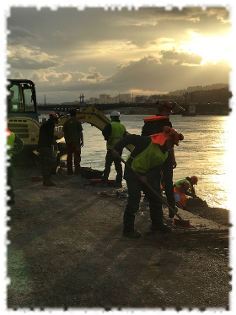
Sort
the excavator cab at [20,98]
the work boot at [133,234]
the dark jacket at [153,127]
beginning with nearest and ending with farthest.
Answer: the work boot at [133,234], the dark jacket at [153,127], the excavator cab at [20,98]

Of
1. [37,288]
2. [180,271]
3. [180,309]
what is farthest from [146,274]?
[37,288]

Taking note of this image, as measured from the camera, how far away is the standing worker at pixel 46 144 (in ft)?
36.6

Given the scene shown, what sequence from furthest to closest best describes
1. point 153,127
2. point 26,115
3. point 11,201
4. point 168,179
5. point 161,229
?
point 26,115
point 11,201
point 153,127
point 168,179
point 161,229

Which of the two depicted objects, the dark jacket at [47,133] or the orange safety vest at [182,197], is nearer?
the orange safety vest at [182,197]

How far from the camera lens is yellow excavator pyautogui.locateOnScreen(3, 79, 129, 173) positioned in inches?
541

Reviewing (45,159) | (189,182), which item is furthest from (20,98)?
(189,182)

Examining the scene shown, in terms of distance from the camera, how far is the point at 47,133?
11164 mm

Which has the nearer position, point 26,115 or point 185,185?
point 185,185

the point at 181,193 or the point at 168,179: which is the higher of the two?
the point at 168,179

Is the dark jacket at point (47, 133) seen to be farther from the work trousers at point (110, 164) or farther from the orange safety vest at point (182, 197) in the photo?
the orange safety vest at point (182, 197)

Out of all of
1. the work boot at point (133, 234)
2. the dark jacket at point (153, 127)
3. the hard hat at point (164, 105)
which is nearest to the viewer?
the work boot at point (133, 234)

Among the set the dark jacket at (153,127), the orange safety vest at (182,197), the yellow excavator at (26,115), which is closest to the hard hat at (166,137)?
the dark jacket at (153,127)

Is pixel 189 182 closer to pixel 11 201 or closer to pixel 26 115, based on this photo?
pixel 11 201

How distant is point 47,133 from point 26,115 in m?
4.15
